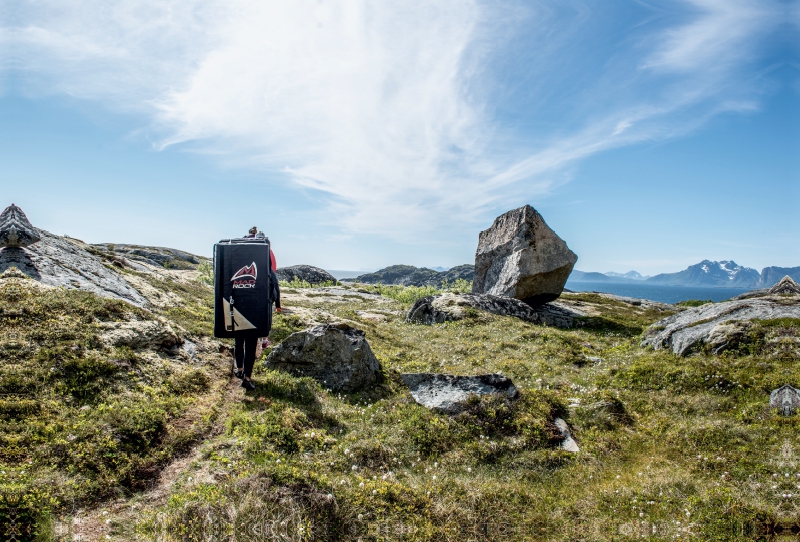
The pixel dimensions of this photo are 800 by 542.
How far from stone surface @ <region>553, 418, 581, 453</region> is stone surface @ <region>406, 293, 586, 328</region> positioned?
671 inches

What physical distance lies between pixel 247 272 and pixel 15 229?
1030cm

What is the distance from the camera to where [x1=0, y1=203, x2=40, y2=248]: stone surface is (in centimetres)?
1464

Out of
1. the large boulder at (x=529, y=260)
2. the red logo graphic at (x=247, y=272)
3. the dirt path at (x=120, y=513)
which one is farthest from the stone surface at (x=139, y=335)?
the large boulder at (x=529, y=260)

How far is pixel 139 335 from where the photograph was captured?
477 inches

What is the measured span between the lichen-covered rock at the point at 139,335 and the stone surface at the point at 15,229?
6683mm

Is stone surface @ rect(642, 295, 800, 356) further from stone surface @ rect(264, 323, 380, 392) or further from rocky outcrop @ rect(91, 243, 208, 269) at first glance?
rocky outcrop @ rect(91, 243, 208, 269)

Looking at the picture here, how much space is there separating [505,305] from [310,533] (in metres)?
27.6

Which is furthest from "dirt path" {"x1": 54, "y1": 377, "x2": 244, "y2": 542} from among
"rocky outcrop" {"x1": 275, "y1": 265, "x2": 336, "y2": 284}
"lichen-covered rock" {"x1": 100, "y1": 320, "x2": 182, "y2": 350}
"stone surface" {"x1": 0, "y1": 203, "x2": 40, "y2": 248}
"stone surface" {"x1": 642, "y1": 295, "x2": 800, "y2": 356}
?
"rocky outcrop" {"x1": 275, "y1": 265, "x2": 336, "y2": 284}

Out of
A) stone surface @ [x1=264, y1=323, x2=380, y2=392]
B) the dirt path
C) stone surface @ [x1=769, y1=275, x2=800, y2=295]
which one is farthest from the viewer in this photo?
stone surface @ [x1=769, y1=275, x2=800, y2=295]

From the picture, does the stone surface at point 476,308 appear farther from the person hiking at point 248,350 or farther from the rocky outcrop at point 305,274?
the rocky outcrop at point 305,274

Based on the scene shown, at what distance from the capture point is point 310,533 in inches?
249

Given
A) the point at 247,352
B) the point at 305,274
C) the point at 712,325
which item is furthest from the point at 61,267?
the point at 305,274

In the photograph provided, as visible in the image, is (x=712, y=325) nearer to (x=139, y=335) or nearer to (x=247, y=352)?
(x=247, y=352)

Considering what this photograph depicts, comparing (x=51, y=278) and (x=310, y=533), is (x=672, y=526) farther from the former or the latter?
(x=51, y=278)
